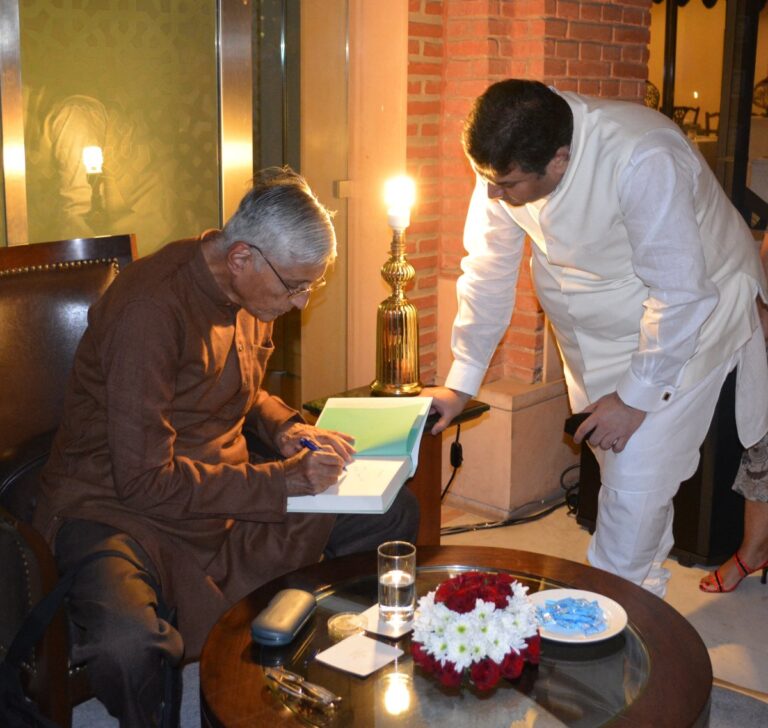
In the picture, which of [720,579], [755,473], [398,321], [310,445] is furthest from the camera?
[720,579]

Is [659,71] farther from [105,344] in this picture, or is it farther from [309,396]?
[105,344]

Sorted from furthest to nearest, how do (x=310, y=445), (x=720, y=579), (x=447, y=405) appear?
(x=720, y=579), (x=447, y=405), (x=310, y=445)

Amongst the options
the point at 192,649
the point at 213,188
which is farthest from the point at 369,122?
the point at 192,649

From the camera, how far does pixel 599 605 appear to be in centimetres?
202

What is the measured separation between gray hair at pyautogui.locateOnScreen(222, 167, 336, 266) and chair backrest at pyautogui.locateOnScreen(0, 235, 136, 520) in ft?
1.68

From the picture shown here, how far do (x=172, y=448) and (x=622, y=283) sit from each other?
→ 1136 millimetres

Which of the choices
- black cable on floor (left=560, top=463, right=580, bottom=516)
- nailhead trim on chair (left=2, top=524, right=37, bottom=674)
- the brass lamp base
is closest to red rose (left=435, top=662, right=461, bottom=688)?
nailhead trim on chair (left=2, top=524, right=37, bottom=674)

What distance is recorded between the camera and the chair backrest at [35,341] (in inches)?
97.0

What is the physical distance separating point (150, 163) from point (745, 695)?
2.38m

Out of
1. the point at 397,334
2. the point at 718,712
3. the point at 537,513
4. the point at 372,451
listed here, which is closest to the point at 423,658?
the point at 372,451

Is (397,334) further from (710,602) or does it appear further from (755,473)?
(710,602)

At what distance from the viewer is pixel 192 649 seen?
92.0 inches

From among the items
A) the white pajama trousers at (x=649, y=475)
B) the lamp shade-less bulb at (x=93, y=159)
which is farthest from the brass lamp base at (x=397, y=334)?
the lamp shade-less bulb at (x=93, y=159)

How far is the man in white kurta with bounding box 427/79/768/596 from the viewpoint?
2398 millimetres
